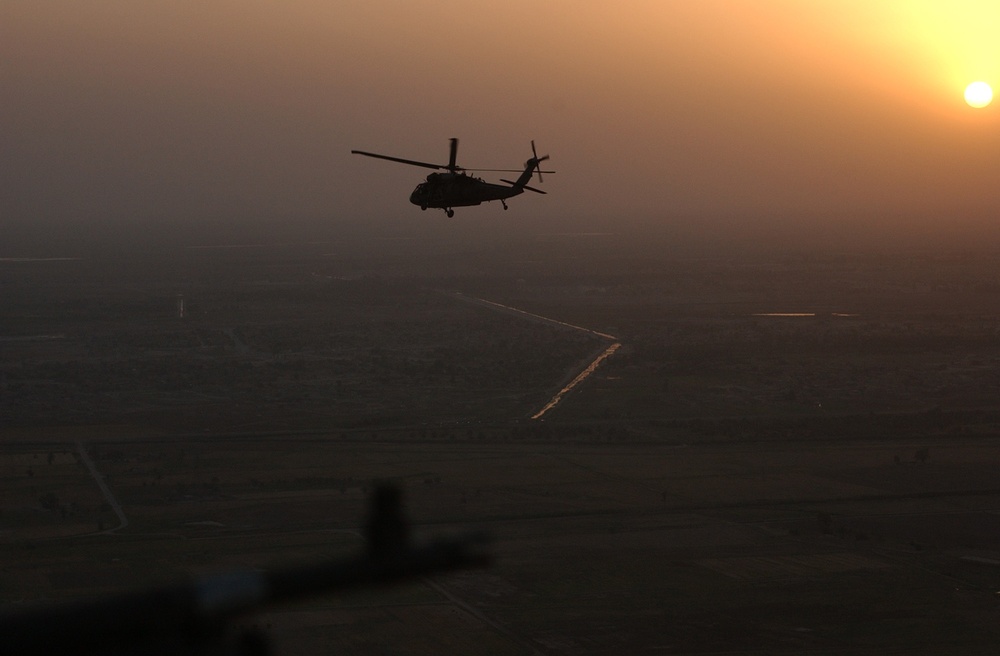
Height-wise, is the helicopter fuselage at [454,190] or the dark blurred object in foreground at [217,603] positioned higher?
the helicopter fuselage at [454,190]

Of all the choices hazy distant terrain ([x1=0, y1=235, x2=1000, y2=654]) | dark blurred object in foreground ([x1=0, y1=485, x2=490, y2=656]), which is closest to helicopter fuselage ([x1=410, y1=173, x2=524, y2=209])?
hazy distant terrain ([x1=0, y1=235, x2=1000, y2=654])

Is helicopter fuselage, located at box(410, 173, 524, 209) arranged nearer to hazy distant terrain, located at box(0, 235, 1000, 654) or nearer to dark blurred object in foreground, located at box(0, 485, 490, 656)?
hazy distant terrain, located at box(0, 235, 1000, 654)

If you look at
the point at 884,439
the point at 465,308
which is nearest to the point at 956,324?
the point at 465,308

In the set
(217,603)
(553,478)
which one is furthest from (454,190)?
(217,603)

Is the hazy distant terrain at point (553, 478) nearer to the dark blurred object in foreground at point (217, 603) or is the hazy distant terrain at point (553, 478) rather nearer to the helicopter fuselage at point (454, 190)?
the dark blurred object in foreground at point (217, 603)

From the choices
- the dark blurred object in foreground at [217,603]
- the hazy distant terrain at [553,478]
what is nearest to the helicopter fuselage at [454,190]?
the hazy distant terrain at [553,478]

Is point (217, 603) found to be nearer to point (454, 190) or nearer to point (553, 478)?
point (454, 190)

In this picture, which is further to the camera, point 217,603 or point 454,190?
point 454,190

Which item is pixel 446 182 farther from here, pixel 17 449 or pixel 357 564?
pixel 17 449
